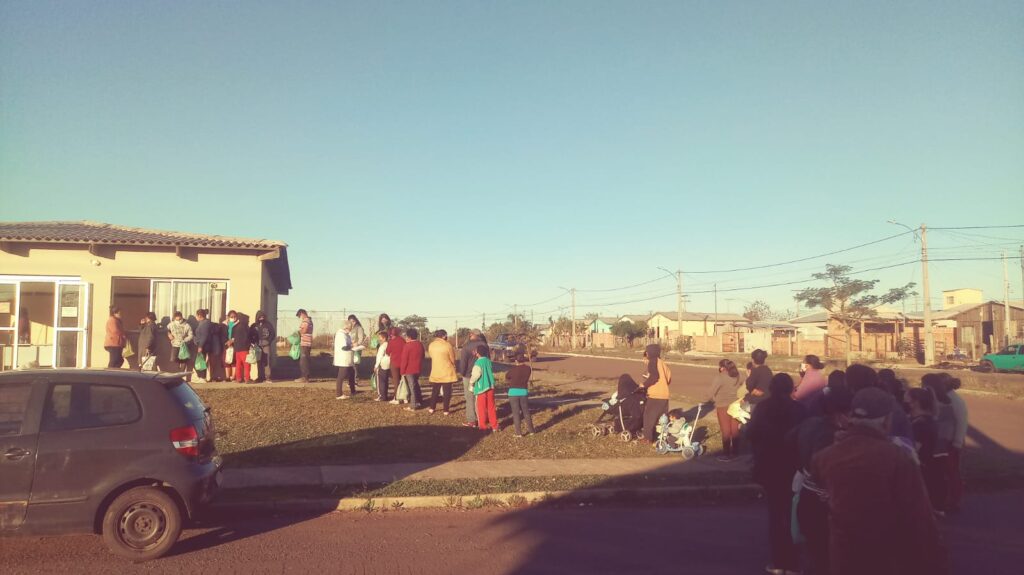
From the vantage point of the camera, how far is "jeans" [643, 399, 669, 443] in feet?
41.2

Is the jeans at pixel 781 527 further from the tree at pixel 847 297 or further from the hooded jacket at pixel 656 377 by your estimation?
the tree at pixel 847 297

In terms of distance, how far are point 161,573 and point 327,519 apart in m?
2.09

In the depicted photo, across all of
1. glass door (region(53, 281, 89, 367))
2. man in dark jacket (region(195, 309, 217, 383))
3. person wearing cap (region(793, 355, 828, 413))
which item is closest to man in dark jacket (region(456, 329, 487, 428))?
person wearing cap (region(793, 355, 828, 413))

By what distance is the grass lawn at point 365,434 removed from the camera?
10984mm

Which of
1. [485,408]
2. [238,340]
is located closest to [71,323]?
[238,340]

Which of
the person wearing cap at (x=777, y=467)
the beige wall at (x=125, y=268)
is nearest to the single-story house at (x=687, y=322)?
the beige wall at (x=125, y=268)

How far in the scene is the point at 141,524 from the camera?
21.1 feet

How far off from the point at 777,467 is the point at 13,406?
20.9 feet

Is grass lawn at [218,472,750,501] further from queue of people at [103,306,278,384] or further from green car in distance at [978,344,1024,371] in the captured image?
green car in distance at [978,344,1024,371]

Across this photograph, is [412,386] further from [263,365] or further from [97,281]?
[97,281]

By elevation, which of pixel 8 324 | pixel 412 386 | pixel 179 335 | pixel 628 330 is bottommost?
pixel 412 386

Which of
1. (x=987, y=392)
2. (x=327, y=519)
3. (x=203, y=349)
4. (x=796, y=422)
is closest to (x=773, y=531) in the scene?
(x=796, y=422)

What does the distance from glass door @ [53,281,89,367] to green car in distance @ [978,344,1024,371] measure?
3806 cm

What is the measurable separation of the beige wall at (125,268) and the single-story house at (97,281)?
2 centimetres
